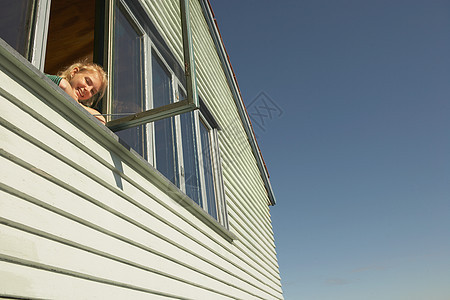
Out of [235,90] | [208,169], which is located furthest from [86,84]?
[235,90]

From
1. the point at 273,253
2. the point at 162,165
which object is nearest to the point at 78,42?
the point at 162,165

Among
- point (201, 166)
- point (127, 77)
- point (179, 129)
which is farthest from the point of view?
point (201, 166)

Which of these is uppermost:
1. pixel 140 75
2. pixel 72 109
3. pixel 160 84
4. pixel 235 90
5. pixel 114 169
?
pixel 235 90

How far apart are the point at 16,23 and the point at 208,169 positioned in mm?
2742

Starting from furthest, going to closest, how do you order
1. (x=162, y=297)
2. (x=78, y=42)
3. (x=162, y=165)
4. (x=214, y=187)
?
(x=78, y=42)
(x=214, y=187)
(x=162, y=165)
(x=162, y=297)

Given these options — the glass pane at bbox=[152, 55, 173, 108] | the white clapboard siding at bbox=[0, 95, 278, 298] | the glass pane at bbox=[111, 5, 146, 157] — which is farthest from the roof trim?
the white clapboard siding at bbox=[0, 95, 278, 298]

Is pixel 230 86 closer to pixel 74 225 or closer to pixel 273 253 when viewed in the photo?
pixel 273 253

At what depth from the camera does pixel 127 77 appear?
2.56 metres

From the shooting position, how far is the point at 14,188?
1333 mm

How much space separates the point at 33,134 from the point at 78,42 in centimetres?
364

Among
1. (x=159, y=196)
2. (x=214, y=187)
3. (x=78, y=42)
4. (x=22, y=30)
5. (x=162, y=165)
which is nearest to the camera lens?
(x=22, y=30)

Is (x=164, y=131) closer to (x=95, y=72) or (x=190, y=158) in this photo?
(x=190, y=158)

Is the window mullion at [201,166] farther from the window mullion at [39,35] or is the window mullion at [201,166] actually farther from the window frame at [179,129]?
the window mullion at [39,35]

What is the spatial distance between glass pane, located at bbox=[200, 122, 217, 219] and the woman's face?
1988mm
